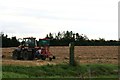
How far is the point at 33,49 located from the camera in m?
39.9

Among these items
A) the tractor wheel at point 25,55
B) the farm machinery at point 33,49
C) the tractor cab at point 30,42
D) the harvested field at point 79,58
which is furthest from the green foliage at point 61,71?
the tractor cab at point 30,42

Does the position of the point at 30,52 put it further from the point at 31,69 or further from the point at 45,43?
the point at 31,69

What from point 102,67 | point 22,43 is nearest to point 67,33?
A: point 22,43

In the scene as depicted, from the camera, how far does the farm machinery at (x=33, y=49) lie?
39.6 metres

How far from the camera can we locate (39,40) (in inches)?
1587

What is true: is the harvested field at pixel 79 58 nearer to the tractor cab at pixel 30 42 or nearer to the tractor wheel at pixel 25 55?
the tractor wheel at pixel 25 55

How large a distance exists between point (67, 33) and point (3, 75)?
113488mm

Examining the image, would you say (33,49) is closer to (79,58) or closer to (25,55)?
(25,55)

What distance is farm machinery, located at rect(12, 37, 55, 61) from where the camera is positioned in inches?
1559

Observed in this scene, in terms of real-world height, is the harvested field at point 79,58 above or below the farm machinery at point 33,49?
below

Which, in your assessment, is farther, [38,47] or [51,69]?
[38,47]

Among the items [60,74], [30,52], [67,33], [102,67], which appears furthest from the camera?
[67,33]

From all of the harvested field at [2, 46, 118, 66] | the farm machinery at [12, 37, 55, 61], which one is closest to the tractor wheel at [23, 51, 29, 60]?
the farm machinery at [12, 37, 55, 61]

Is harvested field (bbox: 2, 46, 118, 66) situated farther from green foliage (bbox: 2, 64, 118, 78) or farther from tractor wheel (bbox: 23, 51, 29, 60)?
green foliage (bbox: 2, 64, 118, 78)
